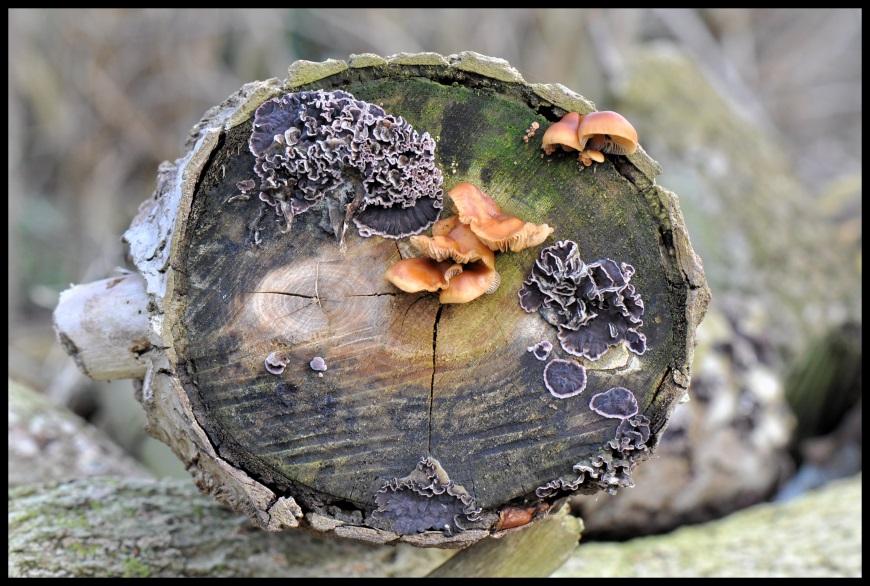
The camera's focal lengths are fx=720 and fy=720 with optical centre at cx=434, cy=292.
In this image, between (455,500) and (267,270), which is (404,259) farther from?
(455,500)

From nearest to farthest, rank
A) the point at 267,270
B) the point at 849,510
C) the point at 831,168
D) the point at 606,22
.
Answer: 1. the point at 267,270
2. the point at 849,510
3. the point at 606,22
4. the point at 831,168

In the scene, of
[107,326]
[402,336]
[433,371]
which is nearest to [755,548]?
→ [433,371]

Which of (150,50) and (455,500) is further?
(150,50)

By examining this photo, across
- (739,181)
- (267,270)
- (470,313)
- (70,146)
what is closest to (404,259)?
(470,313)

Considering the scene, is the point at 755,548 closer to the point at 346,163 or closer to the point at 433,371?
the point at 433,371

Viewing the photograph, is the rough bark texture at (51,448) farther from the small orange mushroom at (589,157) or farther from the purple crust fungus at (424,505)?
the small orange mushroom at (589,157)

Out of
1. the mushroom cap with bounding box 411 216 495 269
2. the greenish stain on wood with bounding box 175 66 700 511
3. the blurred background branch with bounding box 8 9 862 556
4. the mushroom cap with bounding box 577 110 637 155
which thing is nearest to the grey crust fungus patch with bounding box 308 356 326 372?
the greenish stain on wood with bounding box 175 66 700 511
